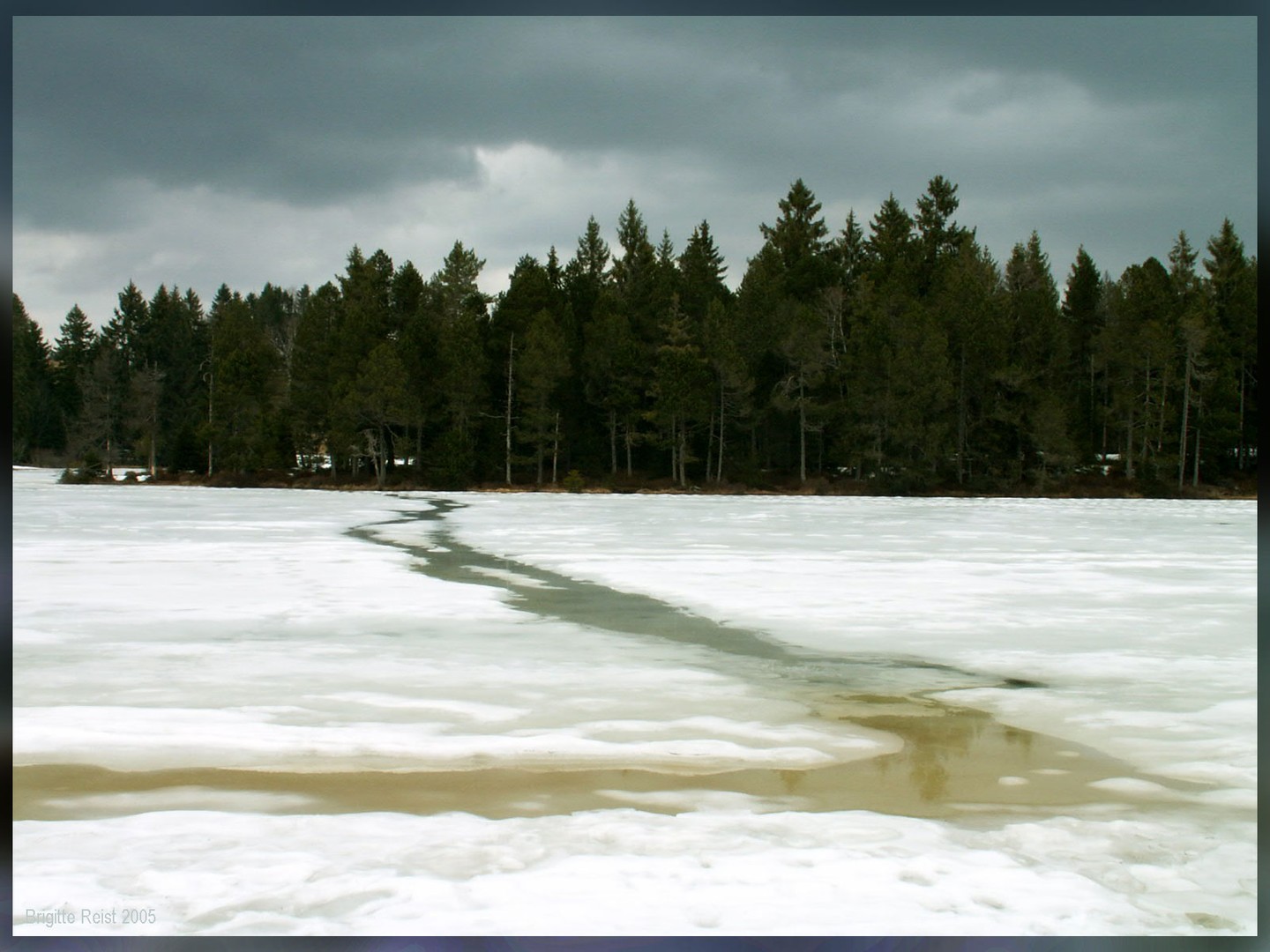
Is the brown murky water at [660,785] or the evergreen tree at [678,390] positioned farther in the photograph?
the evergreen tree at [678,390]

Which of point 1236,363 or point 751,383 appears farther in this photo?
point 1236,363

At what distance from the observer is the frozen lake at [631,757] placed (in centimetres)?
350

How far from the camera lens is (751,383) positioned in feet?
170

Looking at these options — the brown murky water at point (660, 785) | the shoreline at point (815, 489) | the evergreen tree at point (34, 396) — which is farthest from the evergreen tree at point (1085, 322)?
the evergreen tree at point (34, 396)

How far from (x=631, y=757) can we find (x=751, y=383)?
47.3 m

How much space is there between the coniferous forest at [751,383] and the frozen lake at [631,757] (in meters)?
40.0

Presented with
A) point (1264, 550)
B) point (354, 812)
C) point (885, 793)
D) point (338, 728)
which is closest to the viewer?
point (1264, 550)

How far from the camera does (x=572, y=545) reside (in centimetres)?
1716

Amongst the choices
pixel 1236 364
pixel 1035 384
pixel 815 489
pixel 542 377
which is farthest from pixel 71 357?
pixel 1236 364

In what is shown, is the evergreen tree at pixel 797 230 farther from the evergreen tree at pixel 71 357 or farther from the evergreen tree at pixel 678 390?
the evergreen tree at pixel 71 357

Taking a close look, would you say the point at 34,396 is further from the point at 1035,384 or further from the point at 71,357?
the point at 1035,384

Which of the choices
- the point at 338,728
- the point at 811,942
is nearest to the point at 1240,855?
the point at 811,942

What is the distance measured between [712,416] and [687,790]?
4961cm

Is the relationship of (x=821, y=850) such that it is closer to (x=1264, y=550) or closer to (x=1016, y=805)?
(x=1016, y=805)
